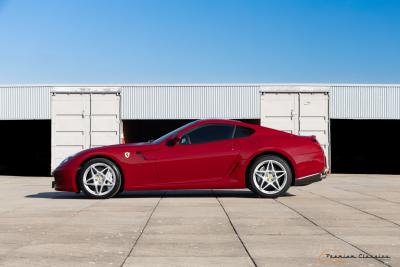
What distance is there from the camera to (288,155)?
9.34 metres

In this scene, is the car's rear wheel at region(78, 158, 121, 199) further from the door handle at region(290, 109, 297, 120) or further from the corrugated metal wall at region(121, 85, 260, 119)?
the door handle at region(290, 109, 297, 120)

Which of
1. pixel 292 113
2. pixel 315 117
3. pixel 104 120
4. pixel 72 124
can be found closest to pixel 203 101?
pixel 292 113

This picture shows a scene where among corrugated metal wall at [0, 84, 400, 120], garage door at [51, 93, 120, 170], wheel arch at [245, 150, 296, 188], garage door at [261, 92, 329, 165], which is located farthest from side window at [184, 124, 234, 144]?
garage door at [51, 93, 120, 170]

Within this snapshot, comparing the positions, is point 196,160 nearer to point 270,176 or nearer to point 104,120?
point 270,176

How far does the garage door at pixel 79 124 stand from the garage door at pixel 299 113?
585 cm

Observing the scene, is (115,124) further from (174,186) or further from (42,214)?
(42,214)

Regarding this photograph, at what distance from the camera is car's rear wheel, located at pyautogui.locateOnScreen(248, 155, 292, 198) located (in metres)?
9.29

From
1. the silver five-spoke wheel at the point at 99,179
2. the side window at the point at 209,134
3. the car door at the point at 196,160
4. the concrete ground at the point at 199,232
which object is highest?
the side window at the point at 209,134

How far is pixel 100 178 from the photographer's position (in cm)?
930

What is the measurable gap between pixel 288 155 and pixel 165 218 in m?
3.33

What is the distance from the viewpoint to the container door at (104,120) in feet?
66.8

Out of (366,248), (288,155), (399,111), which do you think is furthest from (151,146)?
(399,111)

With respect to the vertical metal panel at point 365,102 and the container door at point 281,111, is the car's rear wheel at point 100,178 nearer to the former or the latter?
the container door at point 281,111

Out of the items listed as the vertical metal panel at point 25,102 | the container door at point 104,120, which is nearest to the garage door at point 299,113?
the container door at point 104,120
